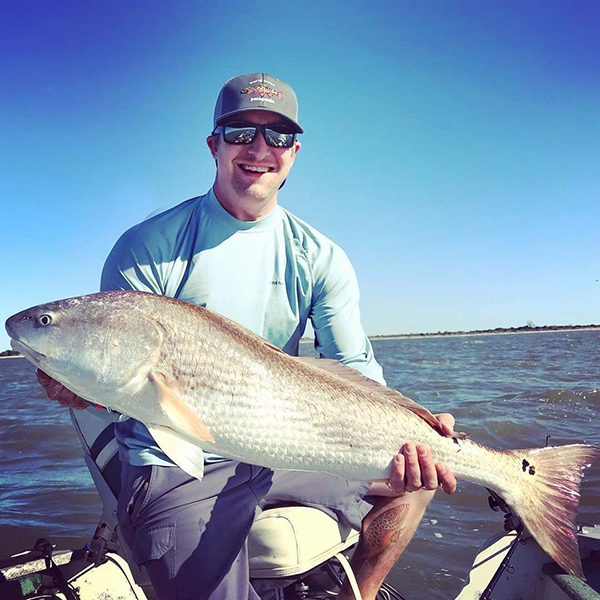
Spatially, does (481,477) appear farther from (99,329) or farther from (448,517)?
(448,517)

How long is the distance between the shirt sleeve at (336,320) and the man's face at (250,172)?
609mm

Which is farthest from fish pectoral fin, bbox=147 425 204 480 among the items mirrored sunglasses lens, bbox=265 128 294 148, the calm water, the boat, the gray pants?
the calm water

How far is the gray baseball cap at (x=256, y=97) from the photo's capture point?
3660 mm

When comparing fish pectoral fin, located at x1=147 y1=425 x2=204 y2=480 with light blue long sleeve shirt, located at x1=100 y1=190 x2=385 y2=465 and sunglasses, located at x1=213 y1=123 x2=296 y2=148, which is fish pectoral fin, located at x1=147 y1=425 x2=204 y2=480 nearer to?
light blue long sleeve shirt, located at x1=100 y1=190 x2=385 y2=465

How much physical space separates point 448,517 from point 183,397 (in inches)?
194

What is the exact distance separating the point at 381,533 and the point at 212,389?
5.40ft

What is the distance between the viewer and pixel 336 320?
12.7ft

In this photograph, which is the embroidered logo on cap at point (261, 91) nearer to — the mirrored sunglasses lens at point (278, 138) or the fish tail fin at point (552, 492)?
the mirrored sunglasses lens at point (278, 138)

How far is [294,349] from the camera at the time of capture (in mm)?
3988

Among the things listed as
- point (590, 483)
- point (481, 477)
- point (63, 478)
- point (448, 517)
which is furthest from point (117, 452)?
point (590, 483)

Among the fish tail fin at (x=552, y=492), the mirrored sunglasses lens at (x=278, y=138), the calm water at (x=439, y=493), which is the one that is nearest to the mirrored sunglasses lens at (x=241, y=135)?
the mirrored sunglasses lens at (x=278, y=138)

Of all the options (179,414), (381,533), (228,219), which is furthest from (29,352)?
(381,533)

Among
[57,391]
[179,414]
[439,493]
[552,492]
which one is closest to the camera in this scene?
[179,414]

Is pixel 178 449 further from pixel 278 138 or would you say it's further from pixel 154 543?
pixel 278 138
